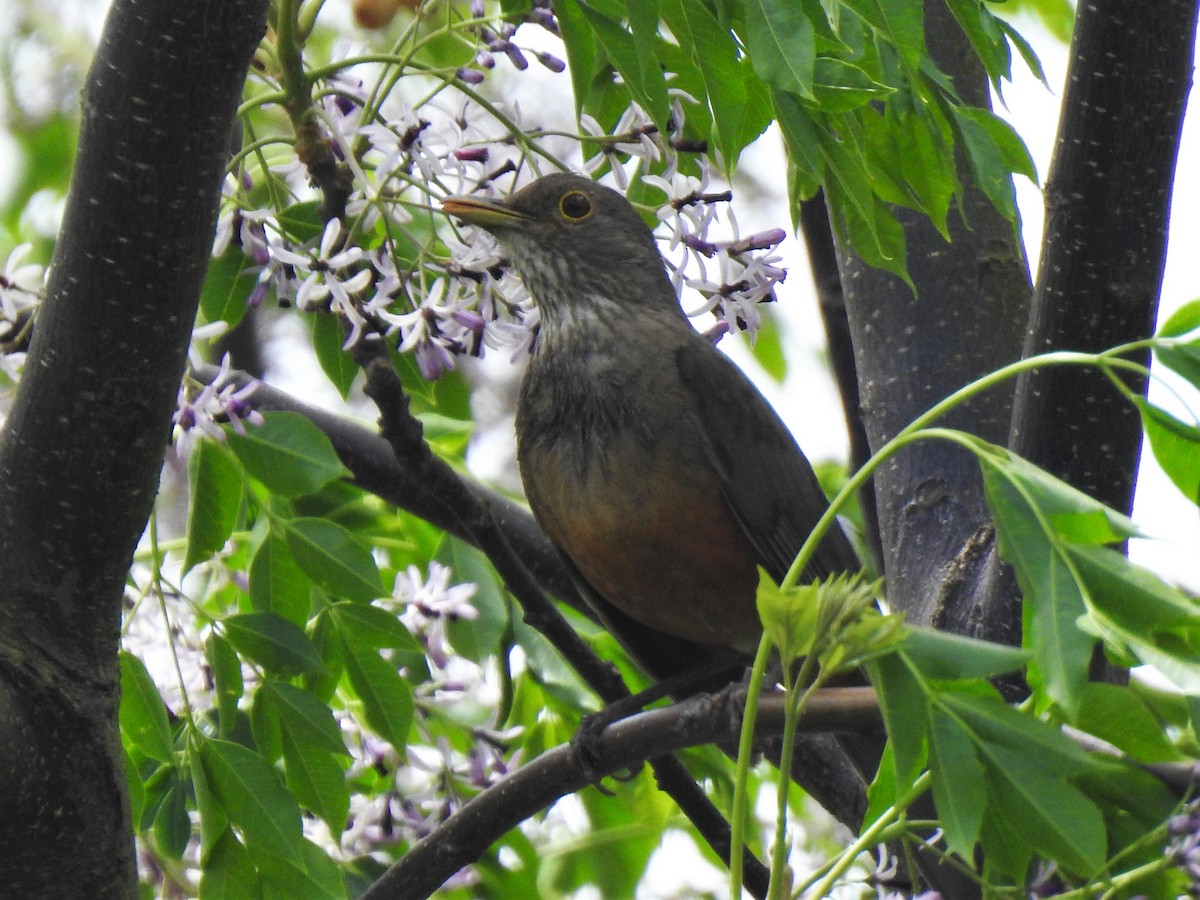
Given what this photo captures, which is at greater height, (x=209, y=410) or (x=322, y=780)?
(x=209, y=410)

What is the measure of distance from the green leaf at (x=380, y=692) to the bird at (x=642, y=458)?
3.48 ft

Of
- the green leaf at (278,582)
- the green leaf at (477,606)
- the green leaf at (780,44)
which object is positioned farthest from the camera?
the green leaf at (477,606)

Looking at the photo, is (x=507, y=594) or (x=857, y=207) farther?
(x=507, y=594)

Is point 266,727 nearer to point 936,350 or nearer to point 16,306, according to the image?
point 16,306

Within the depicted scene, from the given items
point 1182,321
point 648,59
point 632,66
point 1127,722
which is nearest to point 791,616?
point 1127,722

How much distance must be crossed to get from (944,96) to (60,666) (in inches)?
74.1

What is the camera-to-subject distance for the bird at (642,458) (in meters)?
4.12

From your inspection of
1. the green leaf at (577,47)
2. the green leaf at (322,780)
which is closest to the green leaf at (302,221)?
the green leaf at (577,47)

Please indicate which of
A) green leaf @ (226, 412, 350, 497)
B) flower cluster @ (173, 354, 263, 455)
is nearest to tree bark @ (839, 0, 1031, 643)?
green leaf @ (226, 412, 350, 497)

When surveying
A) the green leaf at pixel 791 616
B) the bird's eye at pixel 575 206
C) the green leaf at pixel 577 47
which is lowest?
the green leaf at pixel 791 616

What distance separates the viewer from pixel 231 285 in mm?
3375

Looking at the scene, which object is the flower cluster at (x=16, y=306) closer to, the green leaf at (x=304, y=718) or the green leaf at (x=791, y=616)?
the green leaf at (x=304, y=718)

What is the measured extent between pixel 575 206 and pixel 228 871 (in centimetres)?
256

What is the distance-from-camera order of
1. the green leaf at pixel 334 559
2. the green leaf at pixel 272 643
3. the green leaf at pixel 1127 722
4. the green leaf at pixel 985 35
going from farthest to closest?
1. the green leaf at pixel 334 559
2. the green leaf at pixel 272 643
3. the green leaf at pixel 985 35
4. the green leaf at pixel 1127 722
